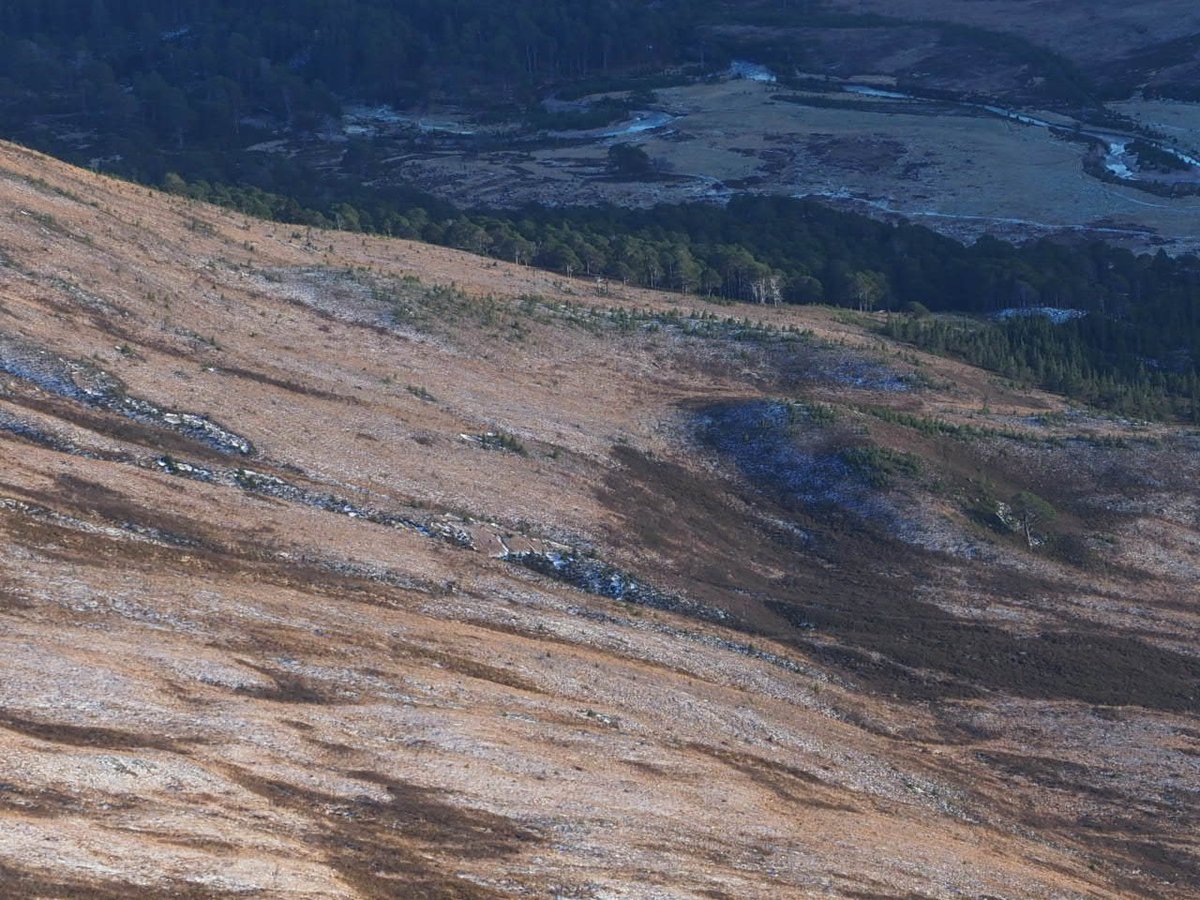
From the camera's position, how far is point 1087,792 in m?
41.7

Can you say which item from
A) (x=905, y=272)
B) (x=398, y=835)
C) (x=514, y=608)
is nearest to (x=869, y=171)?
(x=905, y=272)

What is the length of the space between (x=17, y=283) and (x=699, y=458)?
26.0 meters

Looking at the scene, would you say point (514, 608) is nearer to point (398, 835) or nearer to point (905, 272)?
point (398, 835)

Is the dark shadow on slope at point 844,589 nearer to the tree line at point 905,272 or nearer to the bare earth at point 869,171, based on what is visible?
the tree line at point 905,272

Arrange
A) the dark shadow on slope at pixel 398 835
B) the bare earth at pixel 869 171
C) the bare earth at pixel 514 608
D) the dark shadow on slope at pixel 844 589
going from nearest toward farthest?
the dark shadow on slope at pixel 398 835, the bare earth at pixel 514 608, the dark shadow on slope at pixel 844 589, the bare earth at pixel 869 171

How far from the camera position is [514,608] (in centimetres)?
4450

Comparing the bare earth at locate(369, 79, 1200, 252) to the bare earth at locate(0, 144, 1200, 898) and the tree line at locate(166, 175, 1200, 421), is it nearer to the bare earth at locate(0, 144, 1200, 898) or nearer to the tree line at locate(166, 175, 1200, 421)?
the tree line at locate(166, 175, 1200, 421)

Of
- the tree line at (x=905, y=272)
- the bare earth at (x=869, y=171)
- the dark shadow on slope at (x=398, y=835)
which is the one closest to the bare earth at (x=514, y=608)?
the dark shadow on slope at (x=398, y=835)

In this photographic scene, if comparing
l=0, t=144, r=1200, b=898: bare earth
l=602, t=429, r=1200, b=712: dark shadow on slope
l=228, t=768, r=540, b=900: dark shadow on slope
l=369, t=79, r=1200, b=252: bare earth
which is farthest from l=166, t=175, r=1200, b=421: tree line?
l=228, t=768, r=540, b=900: dark shadow on slope

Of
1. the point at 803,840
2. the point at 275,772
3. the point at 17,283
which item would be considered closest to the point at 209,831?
the point at 275,772

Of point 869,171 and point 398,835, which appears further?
point 869,171

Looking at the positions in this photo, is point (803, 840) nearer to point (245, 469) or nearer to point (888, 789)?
point (888, 789)

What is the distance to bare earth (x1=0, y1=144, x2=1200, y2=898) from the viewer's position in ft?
93.4

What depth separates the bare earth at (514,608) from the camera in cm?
2845
